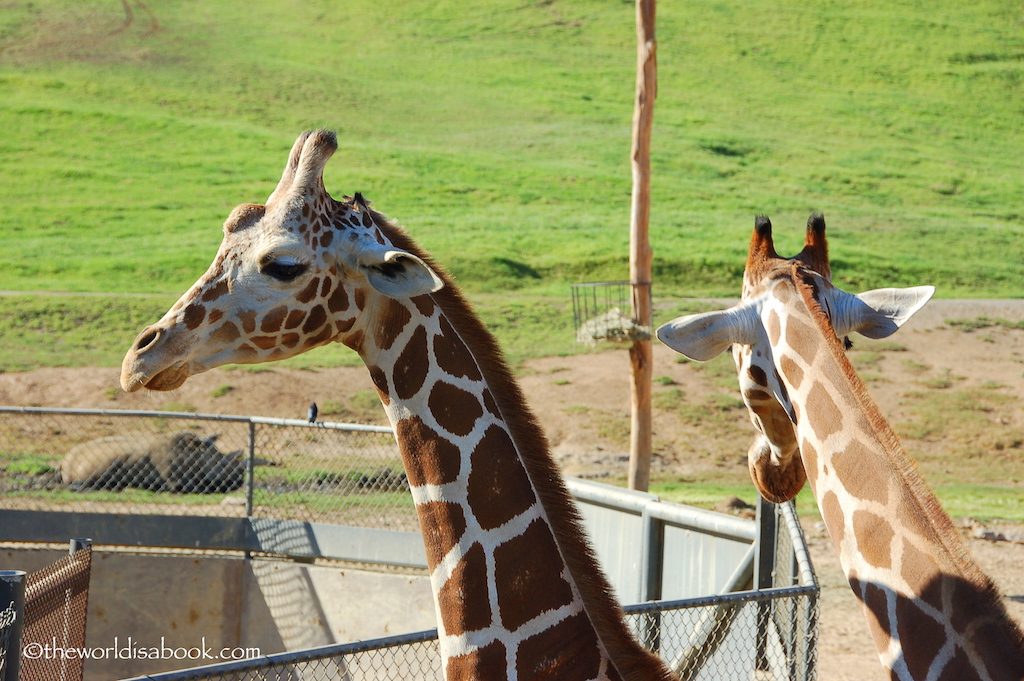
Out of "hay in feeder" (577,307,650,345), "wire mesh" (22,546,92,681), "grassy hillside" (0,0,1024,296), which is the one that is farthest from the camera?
"grassy hillside" (0,0,1024,296)

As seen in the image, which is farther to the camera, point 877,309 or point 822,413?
point 877,309

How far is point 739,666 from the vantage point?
499cm

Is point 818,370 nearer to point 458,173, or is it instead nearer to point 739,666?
point 739,666

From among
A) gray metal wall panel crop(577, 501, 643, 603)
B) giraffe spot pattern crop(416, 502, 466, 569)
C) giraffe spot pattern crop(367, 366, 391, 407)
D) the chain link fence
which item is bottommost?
the chain link fence

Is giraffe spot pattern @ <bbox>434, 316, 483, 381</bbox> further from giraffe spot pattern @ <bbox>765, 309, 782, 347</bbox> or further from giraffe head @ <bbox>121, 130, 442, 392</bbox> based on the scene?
giraffe spot pattern @ <bbox>765, 309, 782, 347</bbox>

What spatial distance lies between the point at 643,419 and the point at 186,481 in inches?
218

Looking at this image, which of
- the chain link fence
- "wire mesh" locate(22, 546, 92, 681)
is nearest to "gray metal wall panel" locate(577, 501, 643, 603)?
"wire mesh" locate(22, 546, 92, 681)

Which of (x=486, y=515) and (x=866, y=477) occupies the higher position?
(x=866, y=477)

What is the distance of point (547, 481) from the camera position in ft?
9.11

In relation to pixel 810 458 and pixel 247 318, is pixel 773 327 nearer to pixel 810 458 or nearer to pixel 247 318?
pixel 810 458

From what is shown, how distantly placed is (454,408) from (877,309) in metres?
1.29

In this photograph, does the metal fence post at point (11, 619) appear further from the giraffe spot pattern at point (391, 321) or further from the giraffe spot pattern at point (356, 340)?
the giraffe spot pattern at point (391, 321)

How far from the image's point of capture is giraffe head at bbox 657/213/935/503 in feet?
9.22

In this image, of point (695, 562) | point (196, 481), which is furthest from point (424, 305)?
point (196, 481)
